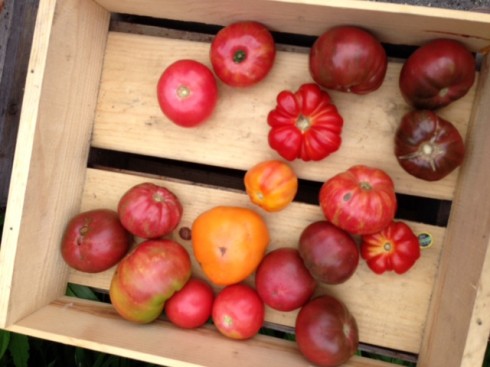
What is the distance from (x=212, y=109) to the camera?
158cm

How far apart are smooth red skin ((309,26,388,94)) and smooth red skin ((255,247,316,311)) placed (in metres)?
0.55

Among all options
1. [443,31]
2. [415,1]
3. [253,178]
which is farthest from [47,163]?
[415,1]

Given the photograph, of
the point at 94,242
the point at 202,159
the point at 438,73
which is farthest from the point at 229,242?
the point at 438,73

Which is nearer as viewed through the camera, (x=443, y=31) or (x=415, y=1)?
(x=443, y=31)

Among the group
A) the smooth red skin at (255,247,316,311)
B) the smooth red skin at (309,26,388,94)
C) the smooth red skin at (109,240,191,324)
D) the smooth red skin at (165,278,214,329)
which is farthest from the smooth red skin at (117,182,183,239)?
the smooth red skin at (309,26,388,94)

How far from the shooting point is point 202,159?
64.4 inches

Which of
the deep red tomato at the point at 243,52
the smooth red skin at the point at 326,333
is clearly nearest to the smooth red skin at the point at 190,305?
the smooth red skin at the point at 326,333

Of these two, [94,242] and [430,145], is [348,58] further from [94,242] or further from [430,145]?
[94,242]

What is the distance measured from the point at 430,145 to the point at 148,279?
0.91 m

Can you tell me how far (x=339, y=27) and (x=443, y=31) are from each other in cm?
29

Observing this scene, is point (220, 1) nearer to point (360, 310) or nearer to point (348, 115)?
point (348, 115)

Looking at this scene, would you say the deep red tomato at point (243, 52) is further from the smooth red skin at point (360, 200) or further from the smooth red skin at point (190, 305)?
the smooth red skin at point (190, 305)

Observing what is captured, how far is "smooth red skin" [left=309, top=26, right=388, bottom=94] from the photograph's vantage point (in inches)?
53.6

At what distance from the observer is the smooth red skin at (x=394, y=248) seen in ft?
4.79
